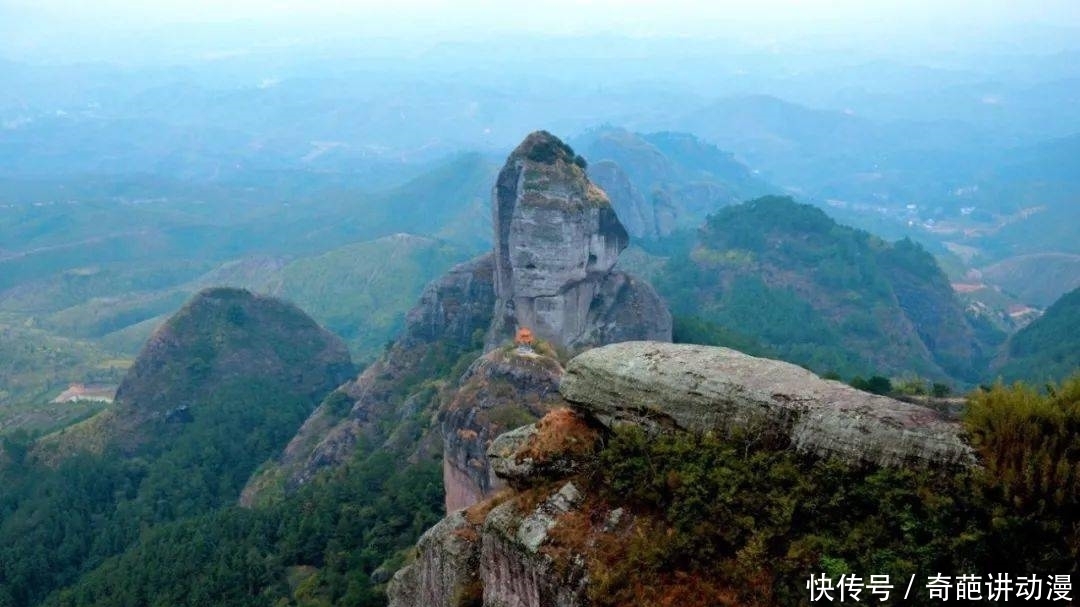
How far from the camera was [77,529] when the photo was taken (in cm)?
4697

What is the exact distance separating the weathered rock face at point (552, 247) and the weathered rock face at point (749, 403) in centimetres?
3215

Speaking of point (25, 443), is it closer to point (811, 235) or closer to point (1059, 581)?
point (1059, 581)

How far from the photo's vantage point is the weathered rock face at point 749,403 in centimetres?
1052

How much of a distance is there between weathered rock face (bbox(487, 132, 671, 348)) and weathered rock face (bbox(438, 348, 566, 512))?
10.6 m

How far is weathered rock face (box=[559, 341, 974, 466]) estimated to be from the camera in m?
10.5

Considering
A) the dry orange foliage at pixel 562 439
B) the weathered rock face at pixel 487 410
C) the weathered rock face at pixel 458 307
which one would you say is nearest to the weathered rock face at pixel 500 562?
the dry orange foliage at pixel 562 439

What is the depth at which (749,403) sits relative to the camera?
11.8 m

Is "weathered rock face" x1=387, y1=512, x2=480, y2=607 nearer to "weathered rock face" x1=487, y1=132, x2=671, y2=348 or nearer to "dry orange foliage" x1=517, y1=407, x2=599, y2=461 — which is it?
"dry orange foliage" x1=517, y1=407, x2=599, y2=461

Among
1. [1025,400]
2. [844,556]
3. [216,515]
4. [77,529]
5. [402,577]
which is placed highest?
[1025,400]

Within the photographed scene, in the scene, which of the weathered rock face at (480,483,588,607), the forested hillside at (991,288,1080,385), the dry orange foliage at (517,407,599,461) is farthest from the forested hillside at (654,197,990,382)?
the weathered rock face at (480,483,588,607)

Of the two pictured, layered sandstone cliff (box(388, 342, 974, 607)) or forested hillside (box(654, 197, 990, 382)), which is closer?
layered sandstone cliff (box(388, 342, 974, 607))

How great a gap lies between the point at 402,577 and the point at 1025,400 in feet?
Result: 42.3

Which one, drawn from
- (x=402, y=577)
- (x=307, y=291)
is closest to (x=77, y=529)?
(x=402, y=577)

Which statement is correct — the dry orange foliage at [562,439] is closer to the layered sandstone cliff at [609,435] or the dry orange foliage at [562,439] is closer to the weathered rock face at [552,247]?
the layered sandstone cliff at [609,435]
